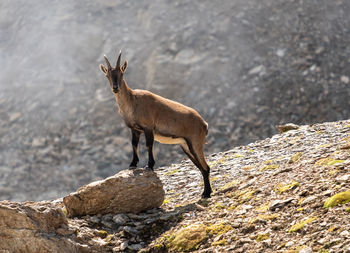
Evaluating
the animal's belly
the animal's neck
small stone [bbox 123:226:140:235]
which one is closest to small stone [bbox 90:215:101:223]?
small stone [bbox 123:226:140:235]

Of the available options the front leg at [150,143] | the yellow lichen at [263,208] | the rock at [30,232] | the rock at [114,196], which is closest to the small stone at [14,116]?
the front leg at [150,143]

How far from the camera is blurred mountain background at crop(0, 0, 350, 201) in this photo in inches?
906

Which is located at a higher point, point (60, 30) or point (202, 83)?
point (60, 30)

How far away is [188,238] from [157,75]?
61.2 feet

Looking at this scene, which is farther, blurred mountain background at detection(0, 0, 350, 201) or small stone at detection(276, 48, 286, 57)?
small stone at detection(276, 48, 286, 57)

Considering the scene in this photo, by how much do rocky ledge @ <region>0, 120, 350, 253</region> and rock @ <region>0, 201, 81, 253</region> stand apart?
0.11 feet

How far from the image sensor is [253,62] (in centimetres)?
2577

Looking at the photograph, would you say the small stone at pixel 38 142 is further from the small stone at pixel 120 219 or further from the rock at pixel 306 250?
the rock at pixel 306 250

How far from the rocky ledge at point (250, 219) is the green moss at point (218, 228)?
0.06 ft

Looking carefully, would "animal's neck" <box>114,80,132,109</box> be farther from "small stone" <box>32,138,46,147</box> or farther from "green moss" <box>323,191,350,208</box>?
"small stone" <box>32,138,46,147</box>

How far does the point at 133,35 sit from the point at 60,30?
491cm

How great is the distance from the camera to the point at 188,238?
8016mm

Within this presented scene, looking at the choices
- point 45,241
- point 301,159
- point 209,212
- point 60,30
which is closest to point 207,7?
point 60,30

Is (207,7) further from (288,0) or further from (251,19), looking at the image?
(288,0)
